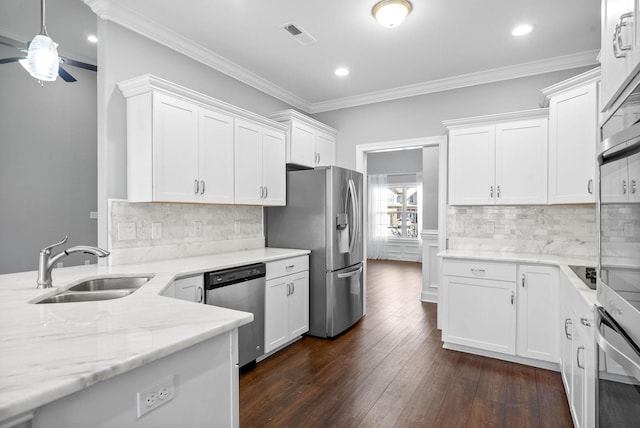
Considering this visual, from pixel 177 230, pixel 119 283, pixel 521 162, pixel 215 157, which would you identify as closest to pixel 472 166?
pixel 521 162

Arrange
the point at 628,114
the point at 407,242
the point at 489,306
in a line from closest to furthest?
the point at 628,114, the point at 489,306, the point at 407,242

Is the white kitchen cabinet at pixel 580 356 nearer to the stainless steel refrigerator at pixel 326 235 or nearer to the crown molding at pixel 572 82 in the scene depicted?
the crown molding at pixel 572 82

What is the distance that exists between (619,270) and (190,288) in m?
2.25

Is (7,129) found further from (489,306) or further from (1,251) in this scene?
(489,306)

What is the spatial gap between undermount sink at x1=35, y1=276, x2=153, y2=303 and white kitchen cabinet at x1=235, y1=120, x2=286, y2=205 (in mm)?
1291

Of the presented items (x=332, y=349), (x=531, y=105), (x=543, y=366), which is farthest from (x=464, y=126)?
(x=332, y=349)

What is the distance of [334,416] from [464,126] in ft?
9.76

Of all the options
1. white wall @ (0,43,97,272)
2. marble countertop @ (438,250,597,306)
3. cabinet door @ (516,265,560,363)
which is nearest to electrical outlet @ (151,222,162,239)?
white wall @ (0,43,97,272)

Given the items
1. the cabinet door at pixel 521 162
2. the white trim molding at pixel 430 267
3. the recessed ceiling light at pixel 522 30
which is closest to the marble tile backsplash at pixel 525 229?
the cabinet door at pixel 521 162

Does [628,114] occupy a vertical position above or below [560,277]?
above

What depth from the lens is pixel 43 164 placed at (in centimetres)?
396

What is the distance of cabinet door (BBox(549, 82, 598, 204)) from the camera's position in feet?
9.08

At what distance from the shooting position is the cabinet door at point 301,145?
3.96 meters

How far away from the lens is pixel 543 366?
2867mm
